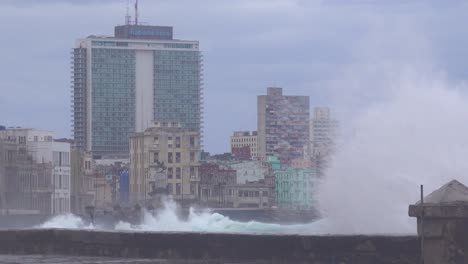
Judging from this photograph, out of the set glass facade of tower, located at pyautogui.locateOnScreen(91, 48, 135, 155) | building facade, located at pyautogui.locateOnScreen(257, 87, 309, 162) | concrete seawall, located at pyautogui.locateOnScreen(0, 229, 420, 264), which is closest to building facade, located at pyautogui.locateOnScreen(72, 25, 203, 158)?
glass facade of tower, located at pyautogui.locateOnScreen(91, 48, 135, 155)

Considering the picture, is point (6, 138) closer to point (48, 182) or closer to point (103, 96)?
point (48, 182)

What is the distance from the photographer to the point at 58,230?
33.3 feet

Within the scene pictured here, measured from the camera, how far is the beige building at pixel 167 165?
10912 cm

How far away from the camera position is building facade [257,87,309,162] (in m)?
146

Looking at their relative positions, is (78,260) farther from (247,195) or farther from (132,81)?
(132,81)

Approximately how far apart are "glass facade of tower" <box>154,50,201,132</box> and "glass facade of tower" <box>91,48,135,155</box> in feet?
11.2

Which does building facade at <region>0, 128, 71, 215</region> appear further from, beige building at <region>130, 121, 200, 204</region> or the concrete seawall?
the concrete seawall

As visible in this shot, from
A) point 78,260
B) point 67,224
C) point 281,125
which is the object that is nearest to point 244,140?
point 281,125

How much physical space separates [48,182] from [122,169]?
670 inches

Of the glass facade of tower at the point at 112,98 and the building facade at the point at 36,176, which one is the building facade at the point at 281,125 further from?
the building facade at the point at 36,176

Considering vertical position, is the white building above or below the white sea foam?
above

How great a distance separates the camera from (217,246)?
9469 millimetres

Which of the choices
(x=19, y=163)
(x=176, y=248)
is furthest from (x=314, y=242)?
(x=19, y=163)

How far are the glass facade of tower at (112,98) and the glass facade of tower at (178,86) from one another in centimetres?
341
